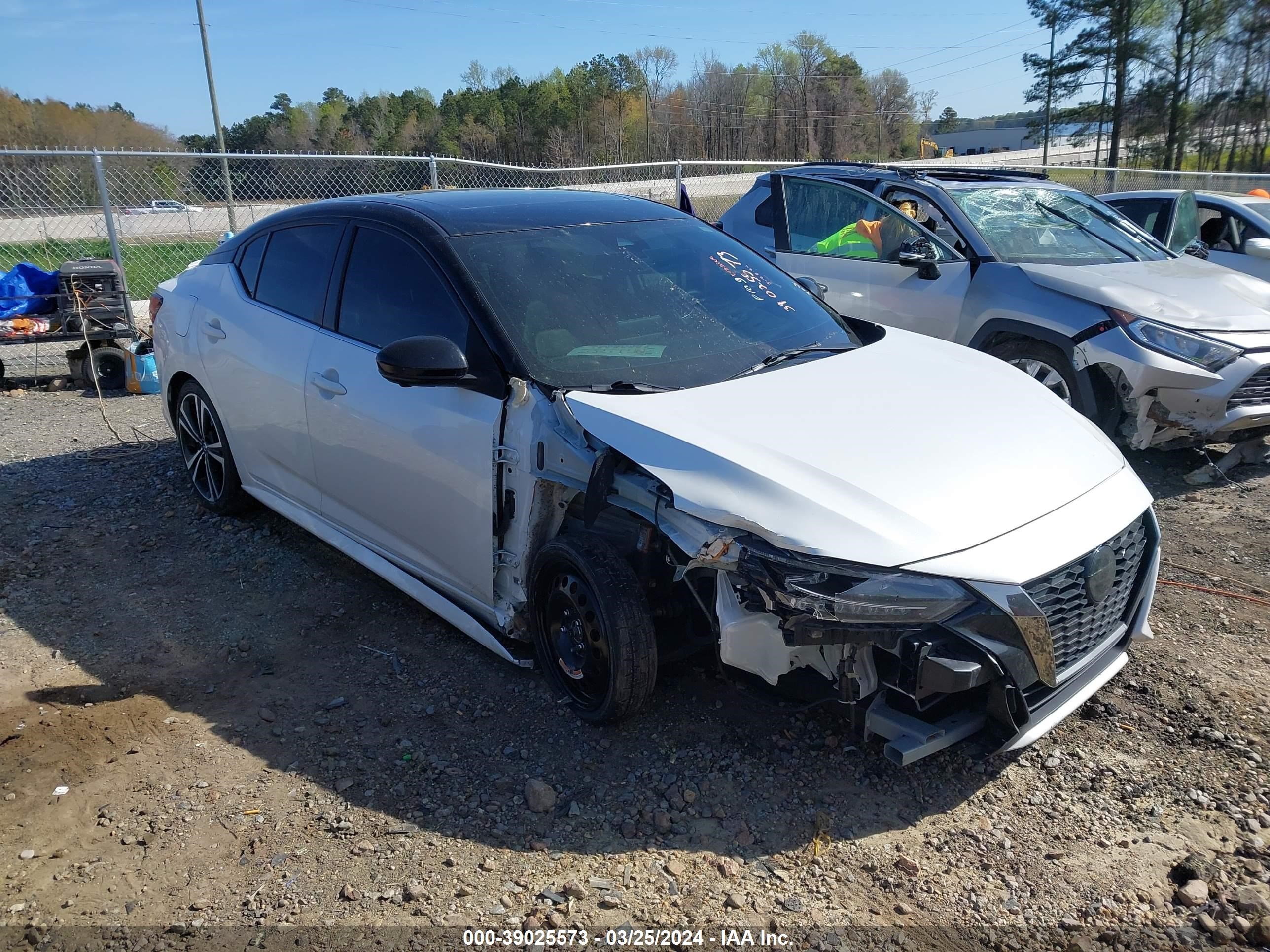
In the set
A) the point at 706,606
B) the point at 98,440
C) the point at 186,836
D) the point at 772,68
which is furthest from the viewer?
the point at 772,68

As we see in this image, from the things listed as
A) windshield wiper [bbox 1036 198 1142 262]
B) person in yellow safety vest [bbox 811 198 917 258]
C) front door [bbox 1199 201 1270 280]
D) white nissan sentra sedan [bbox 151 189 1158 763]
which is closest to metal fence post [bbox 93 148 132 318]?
white nissan sentra sedan [bbox 151 189 1158 763]

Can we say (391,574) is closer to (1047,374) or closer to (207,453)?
(207,453)

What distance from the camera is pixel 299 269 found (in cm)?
435

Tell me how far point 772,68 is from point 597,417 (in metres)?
69.4

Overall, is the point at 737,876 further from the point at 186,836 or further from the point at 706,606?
the point at 186,836

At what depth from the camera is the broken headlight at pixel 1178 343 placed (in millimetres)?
5344

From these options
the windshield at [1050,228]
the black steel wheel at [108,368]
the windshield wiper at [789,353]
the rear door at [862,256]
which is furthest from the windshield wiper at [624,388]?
the black steel wheel at [108,368]

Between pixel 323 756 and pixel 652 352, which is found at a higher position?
pixel 652 352

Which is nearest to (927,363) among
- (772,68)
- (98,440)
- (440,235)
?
(440,235)

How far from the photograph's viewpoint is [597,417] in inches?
119

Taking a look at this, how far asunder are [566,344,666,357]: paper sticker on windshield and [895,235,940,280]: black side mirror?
3.49 metres

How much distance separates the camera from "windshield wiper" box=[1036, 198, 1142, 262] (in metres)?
6.57

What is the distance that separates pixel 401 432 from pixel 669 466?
128 cm

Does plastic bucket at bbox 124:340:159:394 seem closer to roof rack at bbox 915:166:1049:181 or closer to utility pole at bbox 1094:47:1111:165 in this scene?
roof rack at bbox 915:166:1049:181
